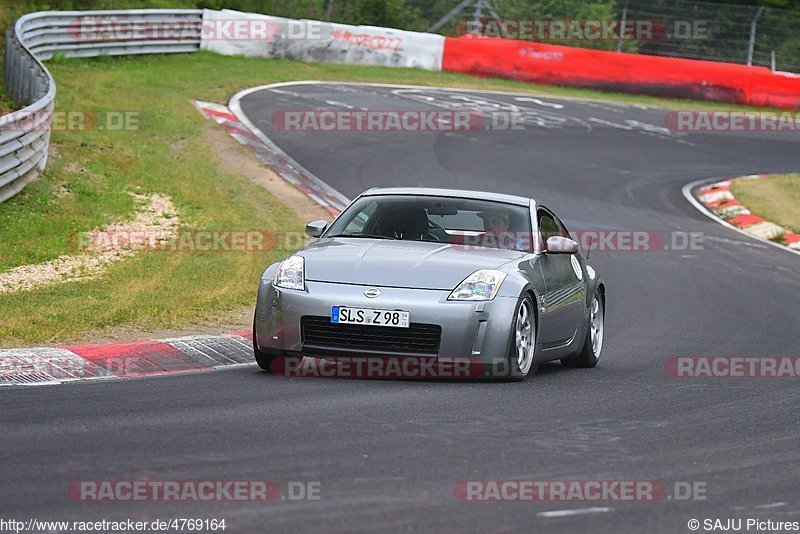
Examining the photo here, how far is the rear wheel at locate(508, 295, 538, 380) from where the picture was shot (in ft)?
28.0

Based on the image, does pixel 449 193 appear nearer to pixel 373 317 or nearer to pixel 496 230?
pixel 496 230

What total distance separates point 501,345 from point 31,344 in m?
3.20

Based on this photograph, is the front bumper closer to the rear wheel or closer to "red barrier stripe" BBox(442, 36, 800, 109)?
the rear wheel

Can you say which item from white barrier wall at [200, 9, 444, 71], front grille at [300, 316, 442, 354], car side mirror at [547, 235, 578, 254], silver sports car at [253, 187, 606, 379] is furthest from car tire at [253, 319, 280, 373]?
white barrier wall at [200, 9, 444, 71]

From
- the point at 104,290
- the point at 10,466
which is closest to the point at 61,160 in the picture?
the point at 104,290

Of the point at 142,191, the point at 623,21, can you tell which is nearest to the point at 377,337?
the point at 142,191

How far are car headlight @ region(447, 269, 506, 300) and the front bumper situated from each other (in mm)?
54

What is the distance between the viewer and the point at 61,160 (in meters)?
18.2

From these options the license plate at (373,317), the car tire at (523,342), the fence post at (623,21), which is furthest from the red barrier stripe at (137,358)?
the fence post at (623,21)

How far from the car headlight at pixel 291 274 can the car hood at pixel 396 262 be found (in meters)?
0.05

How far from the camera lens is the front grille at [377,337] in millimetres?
8242

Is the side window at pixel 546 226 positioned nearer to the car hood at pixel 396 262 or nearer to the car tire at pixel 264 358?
the car hood at pixel 396 262

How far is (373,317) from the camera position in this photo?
8195 millimetres

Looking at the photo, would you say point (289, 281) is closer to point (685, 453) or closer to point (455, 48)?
point (685, 453)
